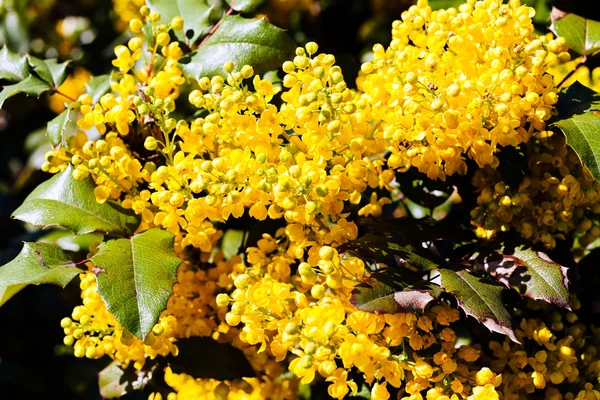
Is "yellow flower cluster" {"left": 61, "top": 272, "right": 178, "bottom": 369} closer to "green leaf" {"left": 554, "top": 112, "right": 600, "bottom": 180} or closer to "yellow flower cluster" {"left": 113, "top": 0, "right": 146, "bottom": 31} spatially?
"green leaf" {"left": 554, "top": 112, "right": 600, "bottom": 180}

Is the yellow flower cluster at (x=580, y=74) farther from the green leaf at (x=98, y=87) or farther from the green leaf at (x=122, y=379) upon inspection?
the green leaf at (x=122, y=379)

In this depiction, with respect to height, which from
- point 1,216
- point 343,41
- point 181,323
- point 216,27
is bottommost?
point 1,216

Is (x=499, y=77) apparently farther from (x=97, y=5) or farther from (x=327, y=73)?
(x=97, y=5)

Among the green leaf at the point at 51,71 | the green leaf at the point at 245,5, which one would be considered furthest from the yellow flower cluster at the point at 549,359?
the green leaf at the point at 51,71

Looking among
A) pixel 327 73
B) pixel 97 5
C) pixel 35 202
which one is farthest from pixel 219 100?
pixel 97 5

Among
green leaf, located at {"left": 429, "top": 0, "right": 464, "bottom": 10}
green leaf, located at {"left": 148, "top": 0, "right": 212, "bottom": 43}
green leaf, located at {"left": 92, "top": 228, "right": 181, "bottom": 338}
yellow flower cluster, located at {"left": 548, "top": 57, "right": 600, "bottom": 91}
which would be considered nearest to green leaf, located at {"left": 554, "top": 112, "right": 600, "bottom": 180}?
yellow flower cluster, located at {"left": 548, "top": 57, "right": 600, "bottom": 91}
